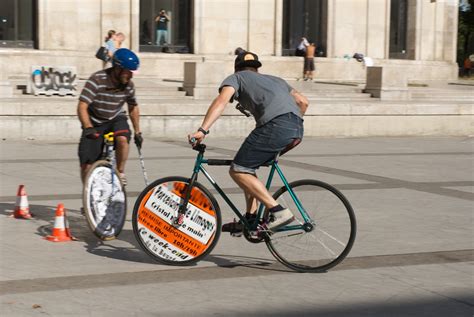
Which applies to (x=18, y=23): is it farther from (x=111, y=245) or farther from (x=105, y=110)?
(x=111, y=245)

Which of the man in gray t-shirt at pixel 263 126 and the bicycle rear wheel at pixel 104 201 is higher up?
the man in gray t-shirt at pixel 263 126

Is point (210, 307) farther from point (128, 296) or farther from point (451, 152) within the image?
point (451, 152)

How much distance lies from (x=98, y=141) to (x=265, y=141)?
2.30m

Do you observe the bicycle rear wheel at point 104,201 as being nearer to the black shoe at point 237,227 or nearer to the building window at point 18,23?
the black shoe at point 237,227

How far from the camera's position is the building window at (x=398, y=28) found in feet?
127

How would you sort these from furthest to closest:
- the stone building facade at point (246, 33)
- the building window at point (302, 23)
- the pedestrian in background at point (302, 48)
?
the building window at point (302, 23) < the pedestrian in background at point (302, 48) < the stone building facade at point (246, 33)

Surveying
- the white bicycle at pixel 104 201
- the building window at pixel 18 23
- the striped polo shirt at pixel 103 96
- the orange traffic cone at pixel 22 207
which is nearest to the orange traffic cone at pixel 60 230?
the white bicycle at pixel 104 201

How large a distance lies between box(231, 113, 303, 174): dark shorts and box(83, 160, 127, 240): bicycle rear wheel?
151 cm

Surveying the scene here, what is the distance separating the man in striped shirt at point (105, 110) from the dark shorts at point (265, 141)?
1.74m

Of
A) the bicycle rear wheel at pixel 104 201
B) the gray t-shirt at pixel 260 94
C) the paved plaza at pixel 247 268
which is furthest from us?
the bicycle rear wheel at pixel 104 201

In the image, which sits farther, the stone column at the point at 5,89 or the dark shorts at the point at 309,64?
the dark shorts at the point at 309,64

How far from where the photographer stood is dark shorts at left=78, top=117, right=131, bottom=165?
9.03 metres

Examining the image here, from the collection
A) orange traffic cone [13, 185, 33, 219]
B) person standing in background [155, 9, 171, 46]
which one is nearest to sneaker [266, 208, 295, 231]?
orange traffic cone [13, 185, 33, 219]

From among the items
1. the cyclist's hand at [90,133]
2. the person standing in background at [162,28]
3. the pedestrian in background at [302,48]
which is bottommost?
the cyclist's hand at [90,133]
